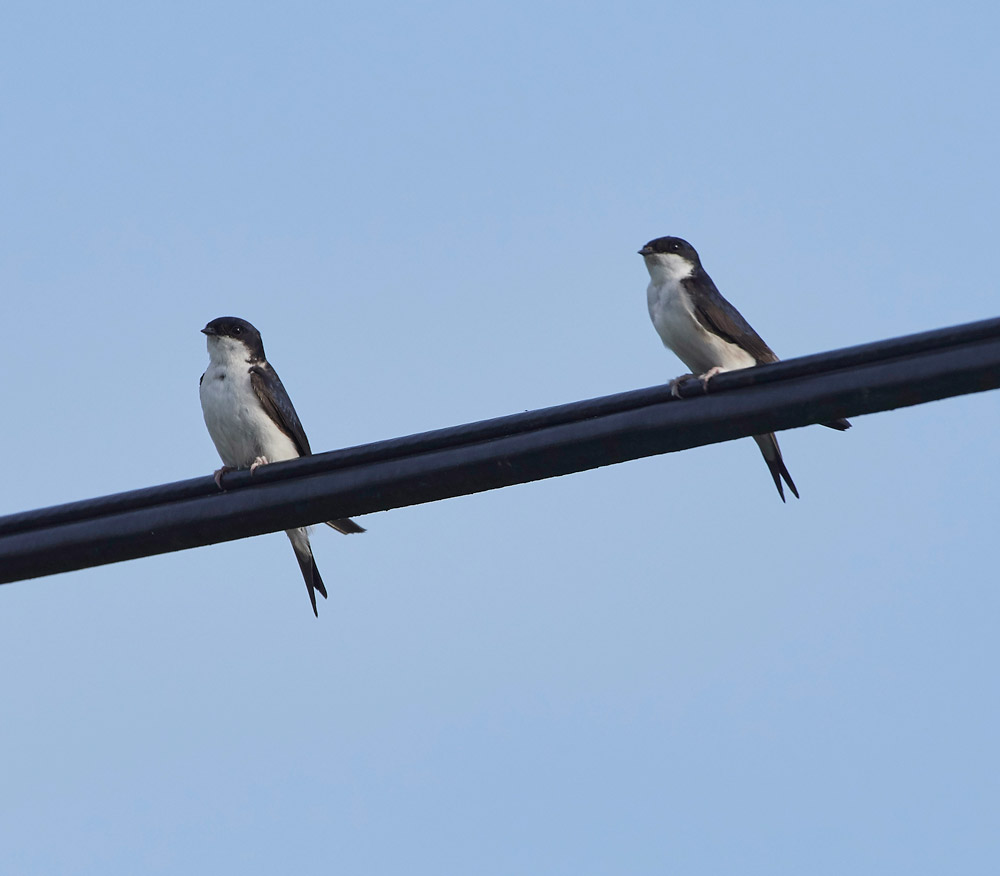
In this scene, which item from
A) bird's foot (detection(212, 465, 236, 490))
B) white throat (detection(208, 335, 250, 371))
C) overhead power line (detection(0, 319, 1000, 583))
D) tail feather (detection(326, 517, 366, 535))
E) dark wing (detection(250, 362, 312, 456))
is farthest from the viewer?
white throat (detection(208, 335, 250, 371))

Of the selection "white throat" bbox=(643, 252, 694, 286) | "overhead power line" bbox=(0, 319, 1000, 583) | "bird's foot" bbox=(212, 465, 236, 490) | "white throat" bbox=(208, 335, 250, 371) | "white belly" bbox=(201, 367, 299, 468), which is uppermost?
"white throat" bbox=(208, 335, 250, 371)

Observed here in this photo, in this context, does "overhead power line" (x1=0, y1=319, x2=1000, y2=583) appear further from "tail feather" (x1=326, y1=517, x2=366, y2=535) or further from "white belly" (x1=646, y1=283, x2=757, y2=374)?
"white belly" (x1=646, y1=283, x2=757, y2=374)

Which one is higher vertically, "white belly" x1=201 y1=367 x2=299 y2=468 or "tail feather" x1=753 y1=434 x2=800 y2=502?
"white belly" x1=201 y1=367 x2=299 y2=468

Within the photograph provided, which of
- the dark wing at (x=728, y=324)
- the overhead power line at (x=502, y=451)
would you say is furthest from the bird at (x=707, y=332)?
the overhead power line at (x=502, y=451)

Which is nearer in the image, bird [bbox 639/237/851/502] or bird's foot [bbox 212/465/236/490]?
bird's foot [bbox 212/465/236/490]

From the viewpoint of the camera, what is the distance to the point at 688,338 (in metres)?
9.31

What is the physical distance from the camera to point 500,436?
494 cm

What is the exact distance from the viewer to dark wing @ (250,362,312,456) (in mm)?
9391

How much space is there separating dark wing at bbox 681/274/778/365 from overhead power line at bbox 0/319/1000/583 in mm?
4316

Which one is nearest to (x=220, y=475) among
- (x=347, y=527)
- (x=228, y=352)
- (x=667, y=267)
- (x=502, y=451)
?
(x=347, y=527)

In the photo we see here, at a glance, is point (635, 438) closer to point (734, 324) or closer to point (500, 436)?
point (500, 436)

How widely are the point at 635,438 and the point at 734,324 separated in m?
4.55

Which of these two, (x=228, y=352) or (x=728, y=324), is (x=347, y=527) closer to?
(x=228, y=352)

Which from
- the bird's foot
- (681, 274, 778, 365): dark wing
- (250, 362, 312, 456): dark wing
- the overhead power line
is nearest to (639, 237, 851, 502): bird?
(681, 274, 778, 365): dark wing
